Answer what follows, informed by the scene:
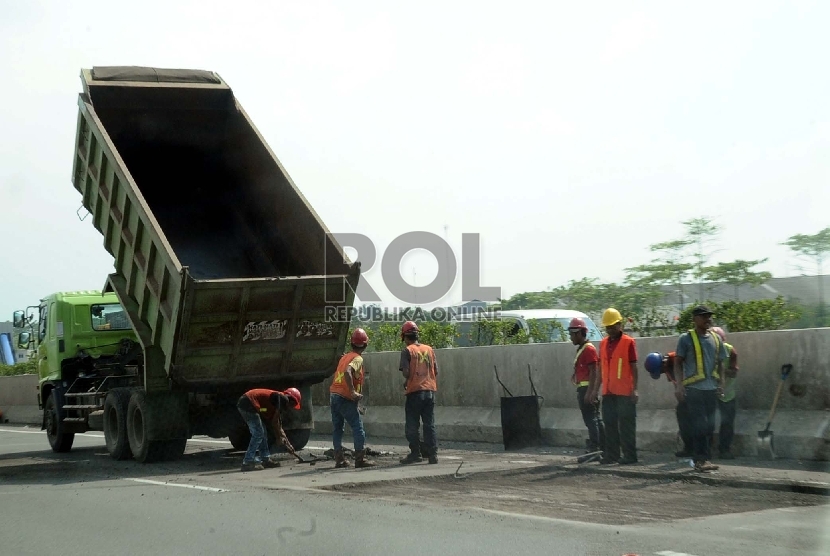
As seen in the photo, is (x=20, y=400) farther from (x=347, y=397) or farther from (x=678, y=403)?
(x=678, y=403)

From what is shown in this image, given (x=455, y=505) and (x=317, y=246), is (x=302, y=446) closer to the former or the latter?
(x=317, y=246)

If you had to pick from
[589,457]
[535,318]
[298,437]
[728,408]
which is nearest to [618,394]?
[589,457]

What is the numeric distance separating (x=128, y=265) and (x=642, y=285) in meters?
27.6

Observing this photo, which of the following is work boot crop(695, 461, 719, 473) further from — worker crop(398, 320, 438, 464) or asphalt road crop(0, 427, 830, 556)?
worker crop(398, 320, 438, 464)

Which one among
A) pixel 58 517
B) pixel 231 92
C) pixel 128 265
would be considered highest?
pixel 231 92

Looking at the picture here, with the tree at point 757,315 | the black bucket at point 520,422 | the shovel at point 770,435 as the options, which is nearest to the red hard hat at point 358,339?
the black bucket at point 520,422

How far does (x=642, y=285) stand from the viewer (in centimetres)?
3772

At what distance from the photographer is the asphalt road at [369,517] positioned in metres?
6.77

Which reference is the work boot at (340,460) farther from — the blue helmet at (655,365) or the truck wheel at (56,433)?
the truck wheel at (56,433)

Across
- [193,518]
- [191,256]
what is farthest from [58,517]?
[191,256]

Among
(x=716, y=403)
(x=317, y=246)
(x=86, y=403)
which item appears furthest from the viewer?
(x=86, y=403)

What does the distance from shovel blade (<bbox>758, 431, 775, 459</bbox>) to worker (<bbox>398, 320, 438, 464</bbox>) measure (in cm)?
370

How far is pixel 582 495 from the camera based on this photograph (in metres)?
8.92

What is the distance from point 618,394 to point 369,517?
4026 millimetres
